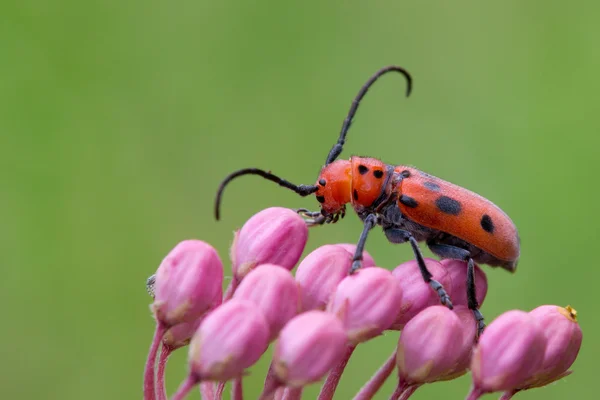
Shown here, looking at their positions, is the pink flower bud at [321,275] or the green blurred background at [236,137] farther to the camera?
the green blurred background at [236,137]

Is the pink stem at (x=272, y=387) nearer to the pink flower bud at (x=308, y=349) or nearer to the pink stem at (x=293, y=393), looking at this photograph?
the pink flower bud at (x=308, y=349)

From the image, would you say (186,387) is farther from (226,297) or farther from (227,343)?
(226,297)

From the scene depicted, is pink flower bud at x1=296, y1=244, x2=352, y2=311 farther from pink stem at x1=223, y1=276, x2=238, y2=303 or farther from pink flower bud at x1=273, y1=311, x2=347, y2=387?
pink flower bud at x1=273, y1=311, x2=347, y2=387

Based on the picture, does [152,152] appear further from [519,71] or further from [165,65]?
[519,71]

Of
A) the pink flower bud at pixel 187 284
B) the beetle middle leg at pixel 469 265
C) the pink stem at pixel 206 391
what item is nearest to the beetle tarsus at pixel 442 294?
the beetle middle leg at pixel 469 265

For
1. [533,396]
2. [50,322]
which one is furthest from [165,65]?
[533,396]

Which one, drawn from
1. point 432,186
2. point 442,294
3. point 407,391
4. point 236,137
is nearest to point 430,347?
point 407,391
